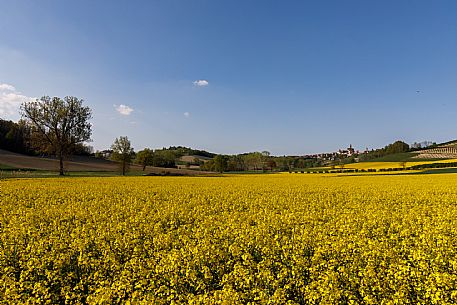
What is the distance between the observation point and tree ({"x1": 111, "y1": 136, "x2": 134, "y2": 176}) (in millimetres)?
65688

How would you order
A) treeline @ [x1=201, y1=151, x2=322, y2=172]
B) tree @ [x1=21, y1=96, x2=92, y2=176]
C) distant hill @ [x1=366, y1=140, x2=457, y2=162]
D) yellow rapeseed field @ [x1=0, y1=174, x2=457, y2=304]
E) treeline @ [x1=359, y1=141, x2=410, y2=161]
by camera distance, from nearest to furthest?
yellow rapeseed field @ [x1=0, y1=174, x2=457, y2=304], tree @ [x1=21, y1=96, x2=92, y2=176], distant hill @ [x1=366, y1=140, x2=457, y2=162], treeline @ [x1=201, y1=151, x2=322, y2=172], treeline @ [x1=359, y1=141, x2=410, y2=161]

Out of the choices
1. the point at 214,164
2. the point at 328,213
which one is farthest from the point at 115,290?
the point at 214,164

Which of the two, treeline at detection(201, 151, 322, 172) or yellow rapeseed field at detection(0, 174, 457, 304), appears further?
treeline at detection(201, 151, 322, 172)

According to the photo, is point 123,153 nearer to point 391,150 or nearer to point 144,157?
point 144,157

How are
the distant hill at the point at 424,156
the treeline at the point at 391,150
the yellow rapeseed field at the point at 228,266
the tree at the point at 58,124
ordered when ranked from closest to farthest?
the yellow rapeseed field at the point at 228,266, the tree at the point at 58,124, the distant hill at the point at 424,156, the treeline at the point at 391,150

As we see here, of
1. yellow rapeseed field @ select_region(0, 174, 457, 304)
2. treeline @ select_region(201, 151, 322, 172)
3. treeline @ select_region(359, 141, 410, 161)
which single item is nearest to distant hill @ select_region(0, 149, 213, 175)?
treeline @ select_region(201, 151, 322, 172)

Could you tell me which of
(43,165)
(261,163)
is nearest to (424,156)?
(261,163)

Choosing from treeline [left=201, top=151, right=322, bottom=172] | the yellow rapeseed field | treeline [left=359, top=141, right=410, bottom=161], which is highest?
treeline [left=359, top=141, right=410, bottom=161]

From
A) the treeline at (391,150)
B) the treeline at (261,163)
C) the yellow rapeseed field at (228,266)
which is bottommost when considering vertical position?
the yellow rapeseed field at (228,266)

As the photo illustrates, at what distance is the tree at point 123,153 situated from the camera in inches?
2586

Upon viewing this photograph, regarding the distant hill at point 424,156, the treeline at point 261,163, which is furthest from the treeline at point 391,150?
the treeline at point 261,163

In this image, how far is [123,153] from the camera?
66188 millimetres

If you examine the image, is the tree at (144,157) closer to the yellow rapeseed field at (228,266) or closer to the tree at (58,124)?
the tree at (58,124)

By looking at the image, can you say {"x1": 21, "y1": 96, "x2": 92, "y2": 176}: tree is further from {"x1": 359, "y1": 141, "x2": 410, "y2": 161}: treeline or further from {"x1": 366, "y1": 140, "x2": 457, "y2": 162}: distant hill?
{"x1": 359, "y1": 141, "x2": 410, "y2": 161}: treeline
